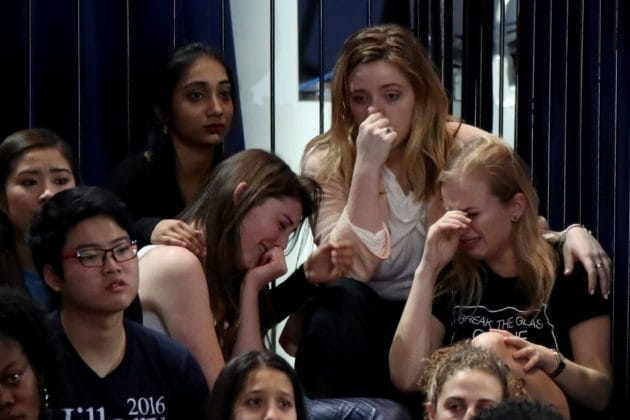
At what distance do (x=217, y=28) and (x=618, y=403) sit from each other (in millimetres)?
1224

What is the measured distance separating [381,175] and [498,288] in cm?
34

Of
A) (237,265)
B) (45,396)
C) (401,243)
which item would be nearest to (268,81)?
(401,243)

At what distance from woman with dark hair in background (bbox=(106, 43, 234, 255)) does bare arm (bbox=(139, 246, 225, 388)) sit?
0.32 meters

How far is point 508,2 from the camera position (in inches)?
138

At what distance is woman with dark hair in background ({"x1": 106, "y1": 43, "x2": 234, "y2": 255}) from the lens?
273cm

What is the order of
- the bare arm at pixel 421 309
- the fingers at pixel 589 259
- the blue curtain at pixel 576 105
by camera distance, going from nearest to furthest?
1. the bare arm at pixel 421 309
2. the fingers at pixel 589 259
3. the blue curtain at pixel 576 105

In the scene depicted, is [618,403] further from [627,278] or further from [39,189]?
[39,189]

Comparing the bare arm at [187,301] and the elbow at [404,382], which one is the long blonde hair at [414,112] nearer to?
the elbow at [404,382]

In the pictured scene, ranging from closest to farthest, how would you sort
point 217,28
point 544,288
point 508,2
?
point 544,288
point 217,28
point 508,2

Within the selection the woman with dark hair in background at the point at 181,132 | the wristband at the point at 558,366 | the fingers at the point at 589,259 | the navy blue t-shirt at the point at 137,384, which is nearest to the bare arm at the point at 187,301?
the navy blue t-shirt at the point at 137,384

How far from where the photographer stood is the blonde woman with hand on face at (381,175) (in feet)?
8.70

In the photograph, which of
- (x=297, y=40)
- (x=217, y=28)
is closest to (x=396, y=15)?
(x=297, y=40)

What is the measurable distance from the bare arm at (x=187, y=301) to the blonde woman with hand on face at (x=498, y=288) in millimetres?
366

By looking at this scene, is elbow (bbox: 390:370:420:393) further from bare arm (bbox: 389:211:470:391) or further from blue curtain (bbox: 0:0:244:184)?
blue curtain (bbox: 0:0:244:184)
